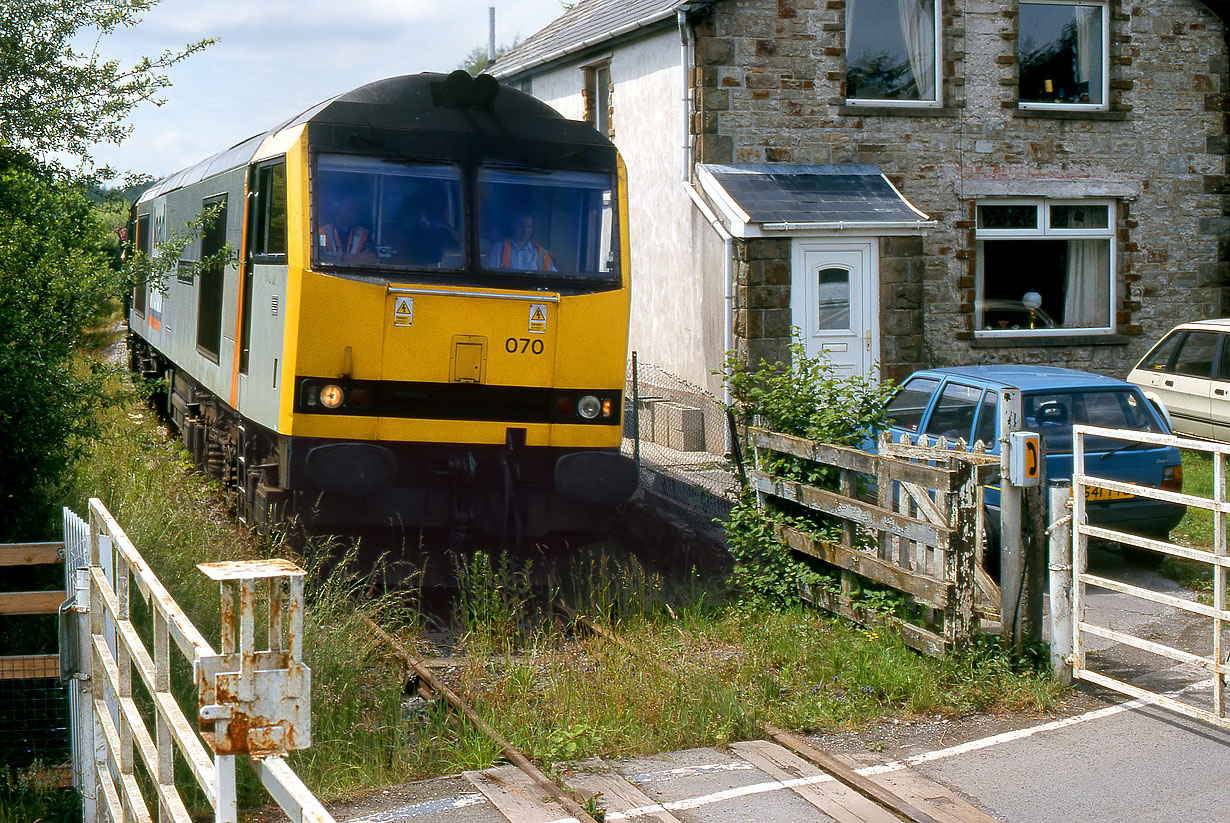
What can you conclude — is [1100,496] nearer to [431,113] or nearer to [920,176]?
[431,113]

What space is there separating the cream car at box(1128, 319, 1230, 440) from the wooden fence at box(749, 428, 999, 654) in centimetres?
703

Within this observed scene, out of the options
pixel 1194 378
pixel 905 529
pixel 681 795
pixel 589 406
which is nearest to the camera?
pixel 681 795

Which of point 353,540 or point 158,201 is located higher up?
point 158,201

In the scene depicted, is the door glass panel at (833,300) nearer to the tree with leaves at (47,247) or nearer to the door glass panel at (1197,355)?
the door glass panel at (1197,355)

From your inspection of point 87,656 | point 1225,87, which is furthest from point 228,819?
point 1225,87

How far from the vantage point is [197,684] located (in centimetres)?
307

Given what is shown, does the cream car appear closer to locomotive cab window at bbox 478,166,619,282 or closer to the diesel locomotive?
locomotive cab window at bbox 478,166,619,282

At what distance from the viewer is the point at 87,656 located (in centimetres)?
526

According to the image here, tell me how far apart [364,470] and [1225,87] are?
15561 millimetres

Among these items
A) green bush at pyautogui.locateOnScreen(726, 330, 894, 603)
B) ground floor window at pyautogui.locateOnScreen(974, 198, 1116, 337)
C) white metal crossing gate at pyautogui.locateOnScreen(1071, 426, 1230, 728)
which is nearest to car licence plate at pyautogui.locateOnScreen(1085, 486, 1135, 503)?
green bush at pyautogui.locateOnScreen(726, 330, 894, 603)

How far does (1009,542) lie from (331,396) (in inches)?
176

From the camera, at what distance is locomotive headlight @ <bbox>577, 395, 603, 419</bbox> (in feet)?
30.9

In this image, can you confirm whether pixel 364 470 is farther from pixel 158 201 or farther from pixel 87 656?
pixel 158 201

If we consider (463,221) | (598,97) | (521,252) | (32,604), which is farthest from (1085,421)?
(598,97)
